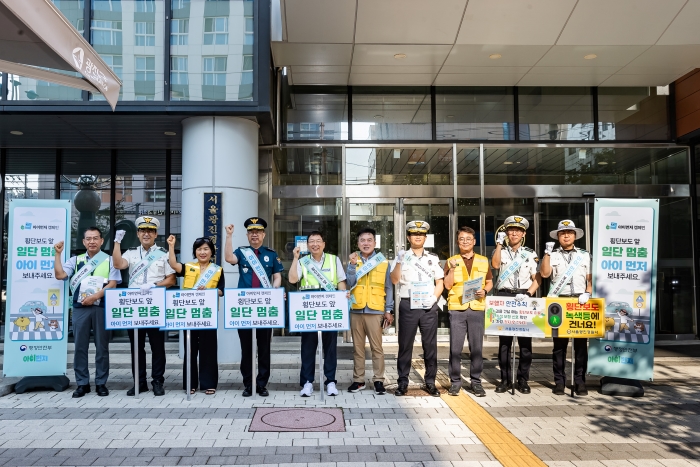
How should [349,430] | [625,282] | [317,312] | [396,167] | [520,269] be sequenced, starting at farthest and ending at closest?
[396,167]
[520,269]
[625,282]
[317,312]
[349,430]

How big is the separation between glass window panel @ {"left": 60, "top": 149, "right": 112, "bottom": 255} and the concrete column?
279 cm

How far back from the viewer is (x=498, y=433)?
521 centimetres

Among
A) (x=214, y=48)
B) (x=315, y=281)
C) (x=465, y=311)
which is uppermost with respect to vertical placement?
(x=214, y=48)

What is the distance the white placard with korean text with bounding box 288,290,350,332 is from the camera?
6.42 metres

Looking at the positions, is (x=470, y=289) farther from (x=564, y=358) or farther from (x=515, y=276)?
(x=564, y=358)

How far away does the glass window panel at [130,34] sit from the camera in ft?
27.8

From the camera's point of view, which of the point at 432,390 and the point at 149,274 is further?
the point at 149,274

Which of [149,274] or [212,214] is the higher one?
[212,214]

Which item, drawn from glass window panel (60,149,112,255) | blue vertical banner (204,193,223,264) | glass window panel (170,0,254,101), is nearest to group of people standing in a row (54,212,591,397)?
blue vertical banner (204,193,223,264)

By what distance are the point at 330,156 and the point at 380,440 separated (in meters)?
6.55

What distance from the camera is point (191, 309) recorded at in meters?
6.47

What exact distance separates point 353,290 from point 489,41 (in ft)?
14.6

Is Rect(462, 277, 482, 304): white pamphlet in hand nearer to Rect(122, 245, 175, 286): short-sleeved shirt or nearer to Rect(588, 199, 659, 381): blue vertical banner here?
Rect(588, 199, 659, 381): blue vertical banner

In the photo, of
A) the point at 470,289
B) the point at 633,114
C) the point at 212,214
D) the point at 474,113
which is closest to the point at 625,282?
the point at 470,289
